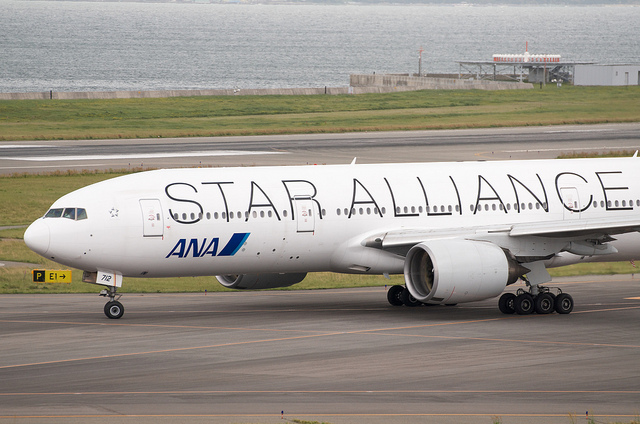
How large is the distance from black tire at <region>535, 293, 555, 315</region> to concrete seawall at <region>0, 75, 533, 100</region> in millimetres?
87939

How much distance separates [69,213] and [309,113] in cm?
7875

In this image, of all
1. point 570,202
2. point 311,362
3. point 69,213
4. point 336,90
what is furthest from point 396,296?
point 336,90

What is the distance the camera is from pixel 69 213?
32625 millimetres

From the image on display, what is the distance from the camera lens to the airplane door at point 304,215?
113 ft

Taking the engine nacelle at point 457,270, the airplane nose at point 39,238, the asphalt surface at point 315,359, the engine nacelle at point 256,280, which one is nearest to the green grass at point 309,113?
the engine nacelle at point 256,280

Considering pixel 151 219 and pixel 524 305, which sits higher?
pixel 151 219

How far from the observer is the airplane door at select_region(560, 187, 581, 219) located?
37812 millimetres

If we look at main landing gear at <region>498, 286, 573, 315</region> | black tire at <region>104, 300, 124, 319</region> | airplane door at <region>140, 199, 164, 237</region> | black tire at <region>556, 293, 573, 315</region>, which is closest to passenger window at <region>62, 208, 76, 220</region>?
airplane door at <region>140, 199, 164, 237</region>

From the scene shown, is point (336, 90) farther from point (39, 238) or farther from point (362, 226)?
point (39, 238)

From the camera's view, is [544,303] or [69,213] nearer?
[69,213]

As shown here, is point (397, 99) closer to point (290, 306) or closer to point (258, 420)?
point (290, 306)

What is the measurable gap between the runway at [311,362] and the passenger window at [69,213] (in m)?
3.65

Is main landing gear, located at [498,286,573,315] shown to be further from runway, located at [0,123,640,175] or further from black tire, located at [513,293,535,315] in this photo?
runway, located at [0,123,640,175]

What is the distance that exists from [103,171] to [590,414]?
50.1m
